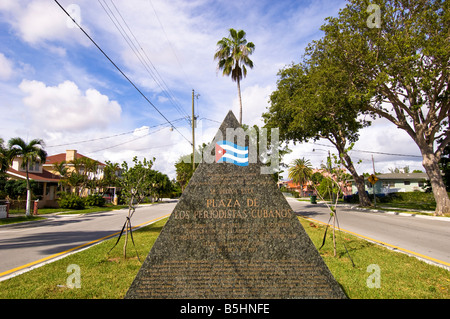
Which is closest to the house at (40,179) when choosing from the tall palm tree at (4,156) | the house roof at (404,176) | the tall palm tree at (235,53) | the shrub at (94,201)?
the shrub at (94,201)

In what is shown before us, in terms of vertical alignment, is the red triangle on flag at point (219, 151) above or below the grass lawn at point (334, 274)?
above

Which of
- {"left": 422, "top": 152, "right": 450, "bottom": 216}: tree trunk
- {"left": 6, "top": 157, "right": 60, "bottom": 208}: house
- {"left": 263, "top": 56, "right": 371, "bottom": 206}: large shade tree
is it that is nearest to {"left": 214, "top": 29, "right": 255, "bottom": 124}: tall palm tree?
{"left": 263, "top": 56, "right": 371, "bottom": 206}: large shade tree

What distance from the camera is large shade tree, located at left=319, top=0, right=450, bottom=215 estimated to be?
14.9 meters

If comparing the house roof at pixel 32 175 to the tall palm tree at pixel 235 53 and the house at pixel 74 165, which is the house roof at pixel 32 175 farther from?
the tall palm tree at pixel 235 53

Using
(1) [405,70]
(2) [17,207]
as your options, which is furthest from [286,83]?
(2) [17,207]

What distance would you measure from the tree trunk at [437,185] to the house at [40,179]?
3497 centimetres

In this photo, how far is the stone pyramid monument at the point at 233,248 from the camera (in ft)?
13.5

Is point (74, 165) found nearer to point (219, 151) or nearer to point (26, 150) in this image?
point (26, 150)

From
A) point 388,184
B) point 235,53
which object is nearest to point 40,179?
point 235,53

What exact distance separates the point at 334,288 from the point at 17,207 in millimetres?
28486

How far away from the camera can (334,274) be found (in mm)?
5676
